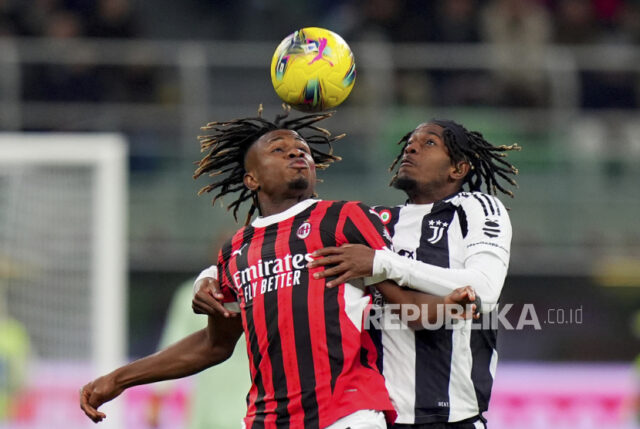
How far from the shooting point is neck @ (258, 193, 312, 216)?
183 inches

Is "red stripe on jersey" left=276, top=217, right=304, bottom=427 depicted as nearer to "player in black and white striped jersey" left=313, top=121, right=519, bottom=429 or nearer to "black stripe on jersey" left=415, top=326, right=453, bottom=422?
"player in black and white striped jersey" left=313, top=121, right=519, bottom=429

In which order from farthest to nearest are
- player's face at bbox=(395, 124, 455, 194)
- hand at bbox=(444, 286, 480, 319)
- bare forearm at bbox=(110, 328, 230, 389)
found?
bare forearm at bbox=(110, 328, 230, 389)
player's face at bbox=(395, 124, 455, 194)
hand at bbox=(444, 286, 480, 319)

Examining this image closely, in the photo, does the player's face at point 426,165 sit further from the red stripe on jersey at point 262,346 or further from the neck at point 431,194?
the red stripe on jersey at point 262,346

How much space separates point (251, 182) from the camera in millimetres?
4750

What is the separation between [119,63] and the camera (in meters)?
10.6

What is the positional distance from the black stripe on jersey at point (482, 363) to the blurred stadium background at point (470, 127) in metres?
4.78

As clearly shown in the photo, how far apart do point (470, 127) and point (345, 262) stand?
251 inches

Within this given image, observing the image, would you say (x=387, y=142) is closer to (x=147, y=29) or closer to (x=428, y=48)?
(x=428, y=48)

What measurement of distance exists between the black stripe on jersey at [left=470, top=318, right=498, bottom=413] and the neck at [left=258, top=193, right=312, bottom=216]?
88 centimetres

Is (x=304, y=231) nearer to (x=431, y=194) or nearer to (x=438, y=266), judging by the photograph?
(x=438, y=266)

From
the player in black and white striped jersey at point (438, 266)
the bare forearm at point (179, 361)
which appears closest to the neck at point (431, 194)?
the player in black and white striped jersey at point (438, 266)

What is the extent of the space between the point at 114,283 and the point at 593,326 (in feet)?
16.0

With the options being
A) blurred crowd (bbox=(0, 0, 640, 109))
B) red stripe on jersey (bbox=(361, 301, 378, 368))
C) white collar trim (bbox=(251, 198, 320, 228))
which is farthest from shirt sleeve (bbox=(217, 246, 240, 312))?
blurred crowd (bbox=(0, 0, 640, 109))

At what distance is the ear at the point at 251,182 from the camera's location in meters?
4.73
